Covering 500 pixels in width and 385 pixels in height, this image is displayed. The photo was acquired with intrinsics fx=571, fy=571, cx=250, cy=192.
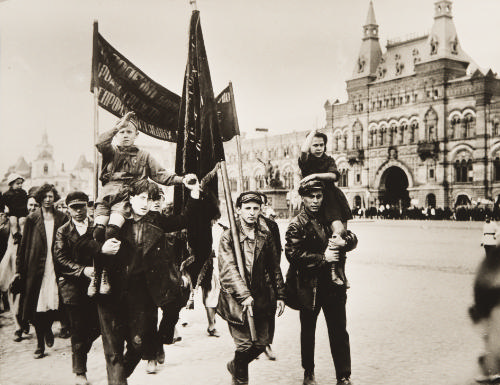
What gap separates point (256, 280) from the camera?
12.8 ft

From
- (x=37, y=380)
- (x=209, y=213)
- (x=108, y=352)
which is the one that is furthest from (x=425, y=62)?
(x=37, y=380)

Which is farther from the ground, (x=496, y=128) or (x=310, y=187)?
(x=496, y=128)

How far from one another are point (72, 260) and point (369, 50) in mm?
3584

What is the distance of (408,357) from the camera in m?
4.51

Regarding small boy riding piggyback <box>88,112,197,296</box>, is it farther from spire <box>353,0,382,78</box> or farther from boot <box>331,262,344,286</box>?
spire <box>353,0,382,78</box>

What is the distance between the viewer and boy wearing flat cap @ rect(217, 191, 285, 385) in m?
3.71

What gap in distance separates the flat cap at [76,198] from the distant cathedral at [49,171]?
1673 mm

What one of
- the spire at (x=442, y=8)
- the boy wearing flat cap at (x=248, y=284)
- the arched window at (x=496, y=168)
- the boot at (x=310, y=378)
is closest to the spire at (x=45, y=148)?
the boy wearing flat cap at (x=248, y=284)

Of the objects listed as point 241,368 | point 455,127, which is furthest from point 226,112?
point 455,127

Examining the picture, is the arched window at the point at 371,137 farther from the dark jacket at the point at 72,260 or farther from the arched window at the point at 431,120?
the dark jacket at the point at 72,260

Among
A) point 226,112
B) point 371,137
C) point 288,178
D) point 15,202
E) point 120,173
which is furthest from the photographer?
point 288,178

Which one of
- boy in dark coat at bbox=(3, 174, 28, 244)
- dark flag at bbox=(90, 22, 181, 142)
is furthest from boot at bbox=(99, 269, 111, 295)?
boy in dark coat at bbox=(3, 174, 28, 244)

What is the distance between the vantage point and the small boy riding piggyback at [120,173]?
430 cm

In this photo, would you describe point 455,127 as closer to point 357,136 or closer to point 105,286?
point 357,136
